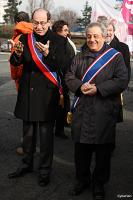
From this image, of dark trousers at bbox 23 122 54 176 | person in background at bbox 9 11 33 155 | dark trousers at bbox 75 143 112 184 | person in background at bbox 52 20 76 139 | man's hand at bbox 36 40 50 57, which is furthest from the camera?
person in background at bbox 52 20 76 139

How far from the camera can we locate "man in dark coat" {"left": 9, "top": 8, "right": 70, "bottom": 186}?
523 cm

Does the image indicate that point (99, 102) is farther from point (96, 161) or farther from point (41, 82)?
point (41, 82)

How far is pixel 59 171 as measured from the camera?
593 centimetres

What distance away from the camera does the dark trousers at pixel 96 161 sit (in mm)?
4961

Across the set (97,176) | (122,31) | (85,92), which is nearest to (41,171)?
(97,176)

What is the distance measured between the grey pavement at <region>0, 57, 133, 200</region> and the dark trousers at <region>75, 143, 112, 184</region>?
0.68 feet

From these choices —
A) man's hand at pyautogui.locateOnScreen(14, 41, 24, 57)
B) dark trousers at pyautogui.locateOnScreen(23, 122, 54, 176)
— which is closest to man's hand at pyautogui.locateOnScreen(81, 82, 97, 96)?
dark trousers at pyautogui.locateOnScreen(23, 122, 54, 176)

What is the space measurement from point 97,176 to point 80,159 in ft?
0.84

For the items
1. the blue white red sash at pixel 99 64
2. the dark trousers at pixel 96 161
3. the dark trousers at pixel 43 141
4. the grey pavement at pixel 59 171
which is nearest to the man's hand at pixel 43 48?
the blue white red sash at pixel 99 64

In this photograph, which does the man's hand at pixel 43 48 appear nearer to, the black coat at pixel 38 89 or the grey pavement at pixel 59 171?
the black coat at pixel 38 89

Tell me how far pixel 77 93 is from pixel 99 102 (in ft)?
0.83

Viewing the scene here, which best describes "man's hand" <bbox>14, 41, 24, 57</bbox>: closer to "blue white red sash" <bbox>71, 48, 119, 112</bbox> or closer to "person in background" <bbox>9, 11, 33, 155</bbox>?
"person in background" <bbox>9, 11, 33, 155</bbox>

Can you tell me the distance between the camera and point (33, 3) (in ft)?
236

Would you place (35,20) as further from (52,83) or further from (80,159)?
(80,159)
